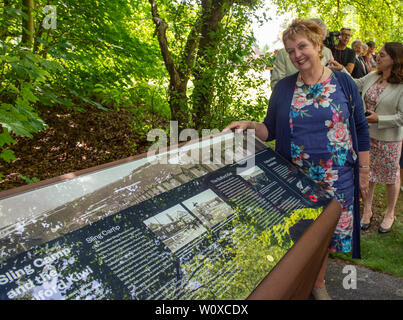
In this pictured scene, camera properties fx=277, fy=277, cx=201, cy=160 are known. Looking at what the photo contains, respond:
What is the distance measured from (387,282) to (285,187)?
194cm

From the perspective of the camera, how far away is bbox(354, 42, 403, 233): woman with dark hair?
305 centimetres

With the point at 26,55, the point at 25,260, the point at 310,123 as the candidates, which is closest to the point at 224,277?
the point at 25,260

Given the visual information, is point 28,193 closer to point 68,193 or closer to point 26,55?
point 68,193

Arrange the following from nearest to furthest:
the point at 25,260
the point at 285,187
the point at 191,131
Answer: the point at 25,260 < the point at 285,187 < the point at 191,131

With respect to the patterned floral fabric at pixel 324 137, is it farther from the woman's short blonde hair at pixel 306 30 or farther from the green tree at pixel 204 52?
the green tree at pixel 204 52

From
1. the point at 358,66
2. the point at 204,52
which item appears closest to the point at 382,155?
the point at 204,52

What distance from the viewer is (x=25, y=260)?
845mm

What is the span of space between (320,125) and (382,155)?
7.14 feet

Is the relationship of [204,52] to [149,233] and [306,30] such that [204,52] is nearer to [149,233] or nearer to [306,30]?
[306,30]

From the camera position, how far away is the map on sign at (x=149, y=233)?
2.83 feet

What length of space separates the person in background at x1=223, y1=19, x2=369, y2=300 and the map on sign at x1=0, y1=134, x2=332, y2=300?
0.52 m

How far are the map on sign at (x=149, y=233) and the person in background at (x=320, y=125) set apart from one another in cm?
52

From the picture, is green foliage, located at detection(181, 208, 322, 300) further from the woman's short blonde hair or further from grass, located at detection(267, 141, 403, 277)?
grass, located at detection(267, 141, 403, 277)

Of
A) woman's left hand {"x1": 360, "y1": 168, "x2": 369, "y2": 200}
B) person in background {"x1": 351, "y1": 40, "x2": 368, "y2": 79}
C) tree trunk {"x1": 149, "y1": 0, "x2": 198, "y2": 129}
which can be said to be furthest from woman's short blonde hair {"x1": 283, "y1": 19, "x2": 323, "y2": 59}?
person in background {"x1": 351, "y1": 40, "x2": 368, "y2": 79}
